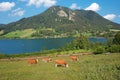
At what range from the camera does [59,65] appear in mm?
38250

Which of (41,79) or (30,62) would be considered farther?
(30,62)

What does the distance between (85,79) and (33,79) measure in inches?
242

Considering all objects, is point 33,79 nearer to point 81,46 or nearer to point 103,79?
point 103,79

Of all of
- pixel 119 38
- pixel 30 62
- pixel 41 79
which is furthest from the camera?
pixel 119 38

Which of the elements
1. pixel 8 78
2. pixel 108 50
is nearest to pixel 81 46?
pixel 108 50

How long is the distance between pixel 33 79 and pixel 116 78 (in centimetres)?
950

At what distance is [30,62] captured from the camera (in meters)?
42.8

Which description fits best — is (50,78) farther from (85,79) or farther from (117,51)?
(117,51)

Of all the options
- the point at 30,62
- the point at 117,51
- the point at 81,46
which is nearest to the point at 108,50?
the point at 117,51

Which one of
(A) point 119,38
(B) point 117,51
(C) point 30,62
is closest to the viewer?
(C) point 30,62

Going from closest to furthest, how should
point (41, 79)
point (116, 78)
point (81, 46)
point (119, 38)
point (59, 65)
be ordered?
point (116, 78), point (41, 79), point (59, 65), point (119, 38), point (81, 46)

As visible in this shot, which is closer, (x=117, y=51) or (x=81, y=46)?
(x=117, y=51)

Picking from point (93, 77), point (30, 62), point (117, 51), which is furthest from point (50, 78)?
point (117, 51)

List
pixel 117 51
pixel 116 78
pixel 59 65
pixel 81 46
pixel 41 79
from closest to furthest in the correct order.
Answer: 1. pixel 116 78
2. pixel 41 79
3. pixel 59 65
4. pixel 117 51
5. pixel 81 46
